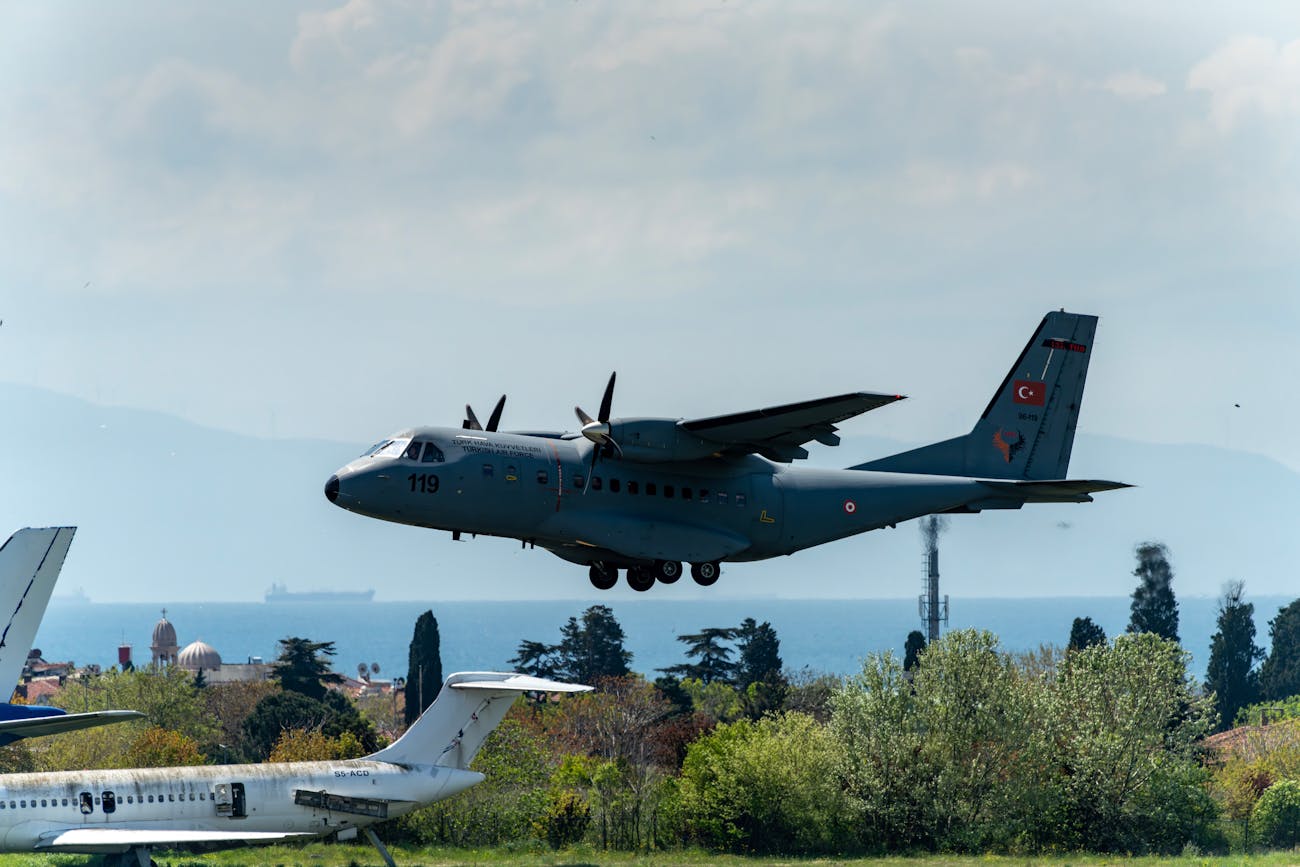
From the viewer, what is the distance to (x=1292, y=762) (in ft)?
379

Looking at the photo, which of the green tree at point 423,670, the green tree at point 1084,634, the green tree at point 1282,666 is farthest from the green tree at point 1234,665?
the green tree at point 423,670

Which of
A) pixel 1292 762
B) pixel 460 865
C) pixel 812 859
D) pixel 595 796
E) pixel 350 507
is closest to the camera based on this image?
pixel 350 507

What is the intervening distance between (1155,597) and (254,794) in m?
133

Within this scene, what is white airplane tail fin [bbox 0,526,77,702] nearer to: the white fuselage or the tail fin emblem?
the white fuselage

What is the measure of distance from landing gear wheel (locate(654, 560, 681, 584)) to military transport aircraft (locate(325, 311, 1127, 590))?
4 centimetres

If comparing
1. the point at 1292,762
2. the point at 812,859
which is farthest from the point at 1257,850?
the point at 812,859

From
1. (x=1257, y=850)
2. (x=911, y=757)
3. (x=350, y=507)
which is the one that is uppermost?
(x=350, y=507)

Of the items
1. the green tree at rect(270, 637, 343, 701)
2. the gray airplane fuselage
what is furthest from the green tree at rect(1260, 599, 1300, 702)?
the gray airplane fuselage

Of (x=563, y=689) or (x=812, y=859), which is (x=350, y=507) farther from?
(x=812, y=859)

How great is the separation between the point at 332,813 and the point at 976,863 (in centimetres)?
3618

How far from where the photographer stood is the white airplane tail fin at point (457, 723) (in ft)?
194

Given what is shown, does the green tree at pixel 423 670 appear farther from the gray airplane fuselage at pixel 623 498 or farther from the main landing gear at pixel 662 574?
the main landing gear at pixel 662 574

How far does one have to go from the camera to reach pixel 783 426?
43688mm

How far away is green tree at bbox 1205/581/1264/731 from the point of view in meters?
181
